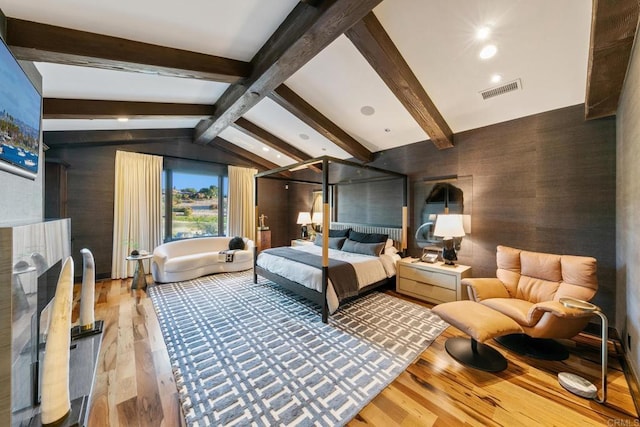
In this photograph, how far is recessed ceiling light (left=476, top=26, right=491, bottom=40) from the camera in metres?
2.09

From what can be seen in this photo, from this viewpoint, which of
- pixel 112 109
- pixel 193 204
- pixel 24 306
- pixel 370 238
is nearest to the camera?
pixel 24 306

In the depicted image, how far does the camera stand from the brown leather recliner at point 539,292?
1.99 metres

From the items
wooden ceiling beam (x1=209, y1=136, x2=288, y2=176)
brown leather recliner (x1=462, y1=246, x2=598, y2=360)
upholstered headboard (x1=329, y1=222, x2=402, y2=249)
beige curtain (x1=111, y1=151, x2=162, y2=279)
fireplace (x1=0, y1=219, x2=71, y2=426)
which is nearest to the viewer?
fireplace (x1=0, y1=219, x2=71, y2=426)

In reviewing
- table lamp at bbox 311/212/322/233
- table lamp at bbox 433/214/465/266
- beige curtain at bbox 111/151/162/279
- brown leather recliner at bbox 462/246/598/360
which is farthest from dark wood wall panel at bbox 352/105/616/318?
beige curtain at bbox 111/151/162/279

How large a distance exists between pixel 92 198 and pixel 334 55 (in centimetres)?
507

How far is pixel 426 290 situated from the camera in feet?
11.5

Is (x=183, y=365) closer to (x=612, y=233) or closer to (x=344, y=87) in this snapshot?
(x=344, y=87)

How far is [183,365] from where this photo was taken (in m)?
2.09

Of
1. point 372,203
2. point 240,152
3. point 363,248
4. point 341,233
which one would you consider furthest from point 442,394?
point 240,152

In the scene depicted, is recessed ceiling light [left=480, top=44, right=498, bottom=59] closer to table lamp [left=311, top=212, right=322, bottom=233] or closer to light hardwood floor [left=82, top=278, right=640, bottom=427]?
light hardwood floor [left=82, top=278, right=640, bottom=427]

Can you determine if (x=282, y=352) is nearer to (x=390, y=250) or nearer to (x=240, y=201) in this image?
(x=390, y=250)

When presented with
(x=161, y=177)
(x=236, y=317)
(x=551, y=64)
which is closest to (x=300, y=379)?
(x=236, y=317)

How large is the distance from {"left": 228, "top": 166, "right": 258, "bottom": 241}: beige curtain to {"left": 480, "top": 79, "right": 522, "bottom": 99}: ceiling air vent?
5.28 meters

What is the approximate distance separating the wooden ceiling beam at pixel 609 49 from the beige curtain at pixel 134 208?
250 inches
